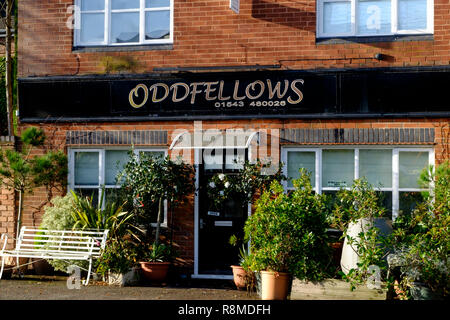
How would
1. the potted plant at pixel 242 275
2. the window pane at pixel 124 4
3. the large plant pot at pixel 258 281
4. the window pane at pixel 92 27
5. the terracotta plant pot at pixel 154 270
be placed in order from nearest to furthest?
1. the large plant pot at pixel 258 281
2. the potted plant at pixel 242 275
3. the terracotta plant pot at pixel 154 270
4. the window pane at pixel 124 4
5. the window pane at pixel 92 27

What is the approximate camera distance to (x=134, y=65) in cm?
1097

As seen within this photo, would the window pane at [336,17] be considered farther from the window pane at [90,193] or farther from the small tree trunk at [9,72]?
the small tree trunk at [9,72]

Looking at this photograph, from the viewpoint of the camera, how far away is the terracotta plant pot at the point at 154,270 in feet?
32.8

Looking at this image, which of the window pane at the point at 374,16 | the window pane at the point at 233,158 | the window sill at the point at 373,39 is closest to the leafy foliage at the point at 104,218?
the window pane at the point at 233,158

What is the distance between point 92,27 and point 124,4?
2.40 ft

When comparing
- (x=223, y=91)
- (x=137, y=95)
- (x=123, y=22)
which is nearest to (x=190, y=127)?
(x=223, y=91)

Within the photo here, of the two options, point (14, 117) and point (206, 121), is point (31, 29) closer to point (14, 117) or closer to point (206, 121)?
point (14, 117)

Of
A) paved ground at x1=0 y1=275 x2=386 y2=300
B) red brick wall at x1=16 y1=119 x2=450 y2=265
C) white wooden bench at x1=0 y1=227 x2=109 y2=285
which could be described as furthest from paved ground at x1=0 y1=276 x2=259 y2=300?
red brick wall at x1=16 y1=119 x2=450 y2=265

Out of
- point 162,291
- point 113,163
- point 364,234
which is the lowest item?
point 162,291

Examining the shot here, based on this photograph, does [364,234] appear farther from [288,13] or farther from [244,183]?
[288,13]

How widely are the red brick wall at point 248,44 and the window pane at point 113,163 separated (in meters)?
1.50

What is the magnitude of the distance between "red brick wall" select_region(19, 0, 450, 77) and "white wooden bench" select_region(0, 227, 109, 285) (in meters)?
2.96

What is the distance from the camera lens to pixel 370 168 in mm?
10312

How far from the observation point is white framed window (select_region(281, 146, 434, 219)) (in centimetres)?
1014
